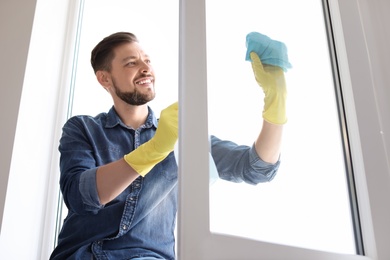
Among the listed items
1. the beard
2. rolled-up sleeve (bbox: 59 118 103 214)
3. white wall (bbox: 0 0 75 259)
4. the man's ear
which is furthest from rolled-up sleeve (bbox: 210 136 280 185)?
white wall (bbox: 0 0 75 259)

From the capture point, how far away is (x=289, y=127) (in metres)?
1.08

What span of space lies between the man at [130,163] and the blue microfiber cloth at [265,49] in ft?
0.05

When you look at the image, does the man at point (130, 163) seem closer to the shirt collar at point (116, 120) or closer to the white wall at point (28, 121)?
the shirt collar at point (116, 120)

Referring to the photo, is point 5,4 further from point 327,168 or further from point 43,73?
point 327,168

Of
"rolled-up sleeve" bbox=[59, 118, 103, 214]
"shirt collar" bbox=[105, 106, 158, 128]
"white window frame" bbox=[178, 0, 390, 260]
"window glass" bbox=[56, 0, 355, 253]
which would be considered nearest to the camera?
"white window frame" bbox=[178, 0, 390, 260]

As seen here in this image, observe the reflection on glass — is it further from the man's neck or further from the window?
the man's neck

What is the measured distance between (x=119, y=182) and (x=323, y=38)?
0.67 meters

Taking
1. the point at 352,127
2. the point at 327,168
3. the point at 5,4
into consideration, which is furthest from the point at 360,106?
the point at 5,4

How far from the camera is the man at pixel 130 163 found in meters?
1.01

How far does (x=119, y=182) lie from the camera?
1.10m

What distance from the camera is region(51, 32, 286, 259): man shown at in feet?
3.30

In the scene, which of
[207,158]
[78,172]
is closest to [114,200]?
[78,172]

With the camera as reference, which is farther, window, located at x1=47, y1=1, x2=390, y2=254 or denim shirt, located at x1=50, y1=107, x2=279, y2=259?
denim shirt, located at x1=50, y1=107, x2=279, y2=259

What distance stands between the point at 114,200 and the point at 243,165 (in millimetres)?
432
